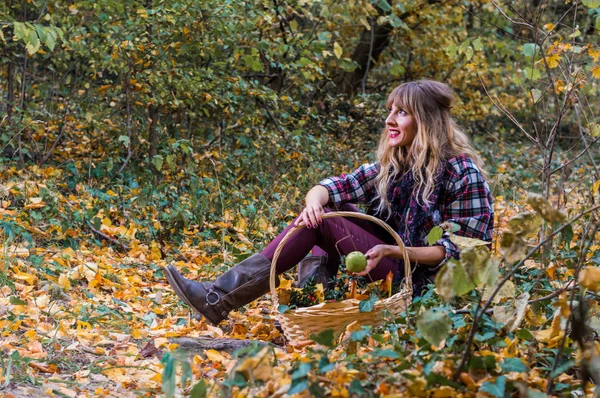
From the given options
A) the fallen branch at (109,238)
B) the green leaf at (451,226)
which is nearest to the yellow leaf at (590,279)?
the green leaf at (451,226)

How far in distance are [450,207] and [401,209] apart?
0.26 metres

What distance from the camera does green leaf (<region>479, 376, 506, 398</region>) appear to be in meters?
1.63

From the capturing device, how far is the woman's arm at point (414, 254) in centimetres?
276

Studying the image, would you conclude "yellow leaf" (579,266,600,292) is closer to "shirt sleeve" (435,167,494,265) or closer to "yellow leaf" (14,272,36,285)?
"shirt sleeve" (435,167,494,265)

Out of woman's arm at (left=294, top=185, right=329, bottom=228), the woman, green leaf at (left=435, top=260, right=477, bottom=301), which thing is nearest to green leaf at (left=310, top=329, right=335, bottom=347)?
green leaf at (left=435, top=260, right=477, bottom=301)

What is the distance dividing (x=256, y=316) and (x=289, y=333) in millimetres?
614

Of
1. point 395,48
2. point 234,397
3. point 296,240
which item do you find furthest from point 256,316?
point 395,48

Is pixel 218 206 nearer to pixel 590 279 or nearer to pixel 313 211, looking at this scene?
pixel 313 211

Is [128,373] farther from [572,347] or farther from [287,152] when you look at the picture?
[287,152]

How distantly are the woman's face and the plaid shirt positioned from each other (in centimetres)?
16

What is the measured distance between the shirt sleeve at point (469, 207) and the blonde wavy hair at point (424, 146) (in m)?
0.09

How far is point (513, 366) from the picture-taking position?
176 cm

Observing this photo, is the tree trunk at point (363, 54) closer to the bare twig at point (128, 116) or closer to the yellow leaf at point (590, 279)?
the bare twig at point (128, 116)

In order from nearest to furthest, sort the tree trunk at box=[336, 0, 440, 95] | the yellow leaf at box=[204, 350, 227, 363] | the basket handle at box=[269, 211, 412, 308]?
the yellow leaf at box=[204, 350, 227, 363] → the basket handle at box=[269, 211, 412, 308] → the tree trunk at box=[336, 0, 440, 95]
